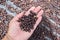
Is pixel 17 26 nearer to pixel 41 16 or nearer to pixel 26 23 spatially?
pixel 26 23

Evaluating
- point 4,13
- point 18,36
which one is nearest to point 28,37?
point 18,36

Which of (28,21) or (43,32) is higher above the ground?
(28,21)

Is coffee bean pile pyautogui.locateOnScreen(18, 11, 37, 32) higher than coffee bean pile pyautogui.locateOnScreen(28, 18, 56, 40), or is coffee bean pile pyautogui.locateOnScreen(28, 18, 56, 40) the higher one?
coffee bean pile pyautogui.locateOnScreen(18, 11, 37, 32)

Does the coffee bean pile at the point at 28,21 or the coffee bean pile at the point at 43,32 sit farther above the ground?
the coffee bean pile at the point at 28,21
